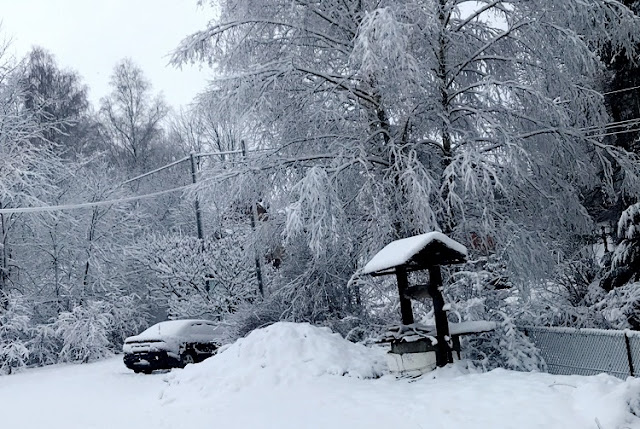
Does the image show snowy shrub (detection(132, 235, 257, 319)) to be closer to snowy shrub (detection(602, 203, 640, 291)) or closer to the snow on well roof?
snowy shrub (detection(602, 203, 640, 291))

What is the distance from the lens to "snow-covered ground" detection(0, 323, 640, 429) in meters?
5.81

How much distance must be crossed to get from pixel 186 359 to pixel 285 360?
25.2ft

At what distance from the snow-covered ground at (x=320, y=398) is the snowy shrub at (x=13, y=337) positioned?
6.33m

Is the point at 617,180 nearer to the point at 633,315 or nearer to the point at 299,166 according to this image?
the point at 633,315

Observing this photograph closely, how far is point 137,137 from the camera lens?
44812 millimetres

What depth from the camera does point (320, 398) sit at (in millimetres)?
8008

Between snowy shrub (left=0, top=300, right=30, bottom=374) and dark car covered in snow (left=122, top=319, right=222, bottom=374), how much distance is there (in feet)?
14.8

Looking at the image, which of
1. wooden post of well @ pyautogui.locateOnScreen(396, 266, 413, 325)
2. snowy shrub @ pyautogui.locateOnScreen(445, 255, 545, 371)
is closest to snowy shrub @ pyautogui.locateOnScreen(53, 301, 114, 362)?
snowy shrub @ pyautogui.locateOnScreen(445, 255, 545, 371)

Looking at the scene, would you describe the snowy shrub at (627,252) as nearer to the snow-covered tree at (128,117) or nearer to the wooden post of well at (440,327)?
the wooden post of well at (440,327)

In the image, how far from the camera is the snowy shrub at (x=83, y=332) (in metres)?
21.2

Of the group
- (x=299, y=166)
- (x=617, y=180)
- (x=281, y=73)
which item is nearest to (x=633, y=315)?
(x=617, y=180)

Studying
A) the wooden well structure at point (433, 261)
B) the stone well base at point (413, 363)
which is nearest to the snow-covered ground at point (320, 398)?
the stone well base at point (413, 363)

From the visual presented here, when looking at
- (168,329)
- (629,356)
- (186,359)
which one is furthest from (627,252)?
(168,329)

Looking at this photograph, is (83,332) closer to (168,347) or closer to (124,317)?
(124,317)
